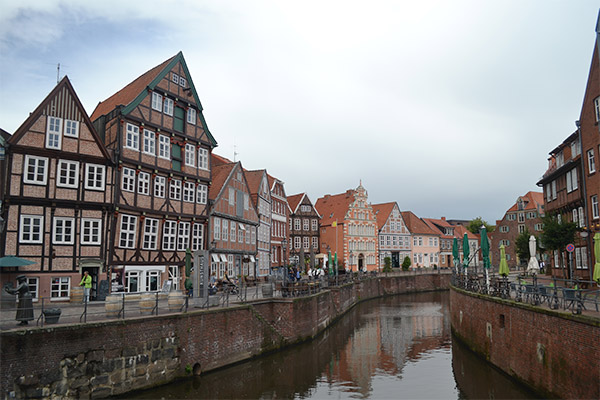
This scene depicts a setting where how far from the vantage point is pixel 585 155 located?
2773 cm

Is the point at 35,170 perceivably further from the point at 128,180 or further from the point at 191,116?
the point at 191,116

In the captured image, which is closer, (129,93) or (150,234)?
(150,234)

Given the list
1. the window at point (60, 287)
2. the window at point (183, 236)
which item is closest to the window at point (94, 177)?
the window at point (60, 287)

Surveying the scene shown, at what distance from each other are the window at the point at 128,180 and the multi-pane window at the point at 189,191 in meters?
4.35

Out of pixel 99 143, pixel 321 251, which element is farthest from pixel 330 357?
pixel 321 251

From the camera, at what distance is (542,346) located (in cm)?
1419

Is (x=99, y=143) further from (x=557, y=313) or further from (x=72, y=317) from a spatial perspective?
(x=557, y=313)

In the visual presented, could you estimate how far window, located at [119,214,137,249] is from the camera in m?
25.4

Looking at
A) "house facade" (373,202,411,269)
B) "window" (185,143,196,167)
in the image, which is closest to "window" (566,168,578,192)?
"window" (185,143,196,167)

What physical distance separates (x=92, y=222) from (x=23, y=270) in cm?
386

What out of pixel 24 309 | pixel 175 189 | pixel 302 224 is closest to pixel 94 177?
pixel 175 189

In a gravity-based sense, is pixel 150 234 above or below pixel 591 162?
below

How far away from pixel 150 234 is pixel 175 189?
3.47 m

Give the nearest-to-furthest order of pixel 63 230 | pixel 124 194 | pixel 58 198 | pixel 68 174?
pixel 58 198, pixel 63 230, pixel 68 174, pixel 124 194
